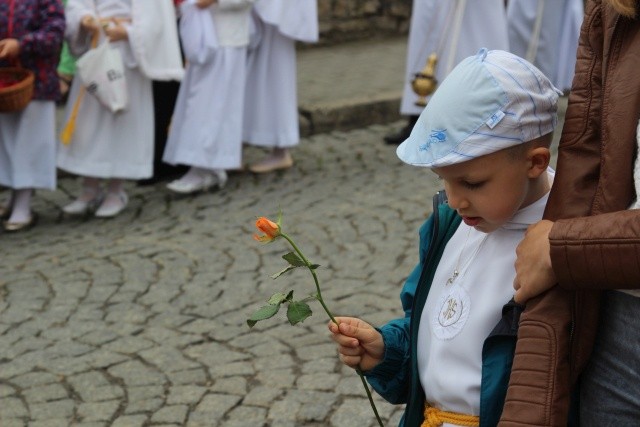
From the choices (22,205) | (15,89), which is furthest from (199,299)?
(22,205)

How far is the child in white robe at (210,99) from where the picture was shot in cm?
700

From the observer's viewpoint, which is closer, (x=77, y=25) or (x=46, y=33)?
(x=46, y=33)

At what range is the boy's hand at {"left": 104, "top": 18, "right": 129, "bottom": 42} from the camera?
21.3 feet

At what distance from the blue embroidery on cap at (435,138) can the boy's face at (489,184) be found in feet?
0.16

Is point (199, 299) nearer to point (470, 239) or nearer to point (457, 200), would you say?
point (470, 239)

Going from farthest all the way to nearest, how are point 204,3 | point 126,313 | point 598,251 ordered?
point 204,3, point 126,313, point 598,251

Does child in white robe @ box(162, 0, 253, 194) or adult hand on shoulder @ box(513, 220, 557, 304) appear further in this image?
child in white robe @ box(162, 0, 253, 194)

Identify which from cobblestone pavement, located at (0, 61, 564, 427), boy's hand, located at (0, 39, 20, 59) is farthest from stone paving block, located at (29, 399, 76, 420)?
boy's hand, located at (0, 39, 20, 59)

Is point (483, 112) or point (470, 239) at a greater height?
point (483, 112)

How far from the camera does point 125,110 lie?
6719 mm

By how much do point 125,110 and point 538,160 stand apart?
4855 millimetres

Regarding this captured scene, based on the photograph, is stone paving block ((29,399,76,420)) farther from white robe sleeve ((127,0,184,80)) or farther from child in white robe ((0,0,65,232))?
white robe sleeve ((127,0,184,80))

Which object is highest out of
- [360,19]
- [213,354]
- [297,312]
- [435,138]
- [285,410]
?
[435,138]

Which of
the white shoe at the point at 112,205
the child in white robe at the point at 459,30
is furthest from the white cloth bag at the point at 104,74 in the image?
the child in white robe at the point at 459,30
